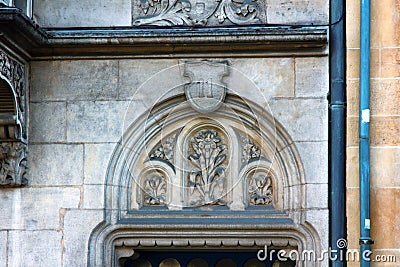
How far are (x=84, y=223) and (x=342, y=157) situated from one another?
82.6 inches

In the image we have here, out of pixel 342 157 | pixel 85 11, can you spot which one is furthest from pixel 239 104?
pixel 85 11

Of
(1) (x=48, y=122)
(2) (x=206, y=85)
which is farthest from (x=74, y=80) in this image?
(2) (x=206, y=85)

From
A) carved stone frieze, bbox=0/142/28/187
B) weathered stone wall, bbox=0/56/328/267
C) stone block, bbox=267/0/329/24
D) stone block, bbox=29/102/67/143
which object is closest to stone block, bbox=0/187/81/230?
weathered stone wall, bbox=0/56/328/267

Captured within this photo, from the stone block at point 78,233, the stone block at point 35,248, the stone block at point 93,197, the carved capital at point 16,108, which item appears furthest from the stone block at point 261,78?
the stone block at point 35,248

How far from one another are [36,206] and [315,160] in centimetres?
225

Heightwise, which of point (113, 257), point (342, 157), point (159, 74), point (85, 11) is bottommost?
point (113, 257)

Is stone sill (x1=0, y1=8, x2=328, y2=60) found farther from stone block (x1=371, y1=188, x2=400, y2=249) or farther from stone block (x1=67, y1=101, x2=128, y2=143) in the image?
stone block (x1=371, y1=188, x2=400, y2=249)

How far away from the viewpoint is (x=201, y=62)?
791 centimetres

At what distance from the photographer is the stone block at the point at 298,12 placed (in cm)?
790

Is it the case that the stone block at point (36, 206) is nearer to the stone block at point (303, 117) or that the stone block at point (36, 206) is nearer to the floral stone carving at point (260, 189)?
the floral stone carving at point (260, 189)

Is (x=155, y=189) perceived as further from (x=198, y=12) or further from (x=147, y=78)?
(x=198, y=12)

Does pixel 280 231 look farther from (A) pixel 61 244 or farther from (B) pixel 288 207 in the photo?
(A) pixel 61 244

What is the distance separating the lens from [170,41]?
7.79 meters

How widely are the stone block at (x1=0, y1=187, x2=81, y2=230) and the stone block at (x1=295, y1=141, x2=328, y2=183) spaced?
1814 mm
